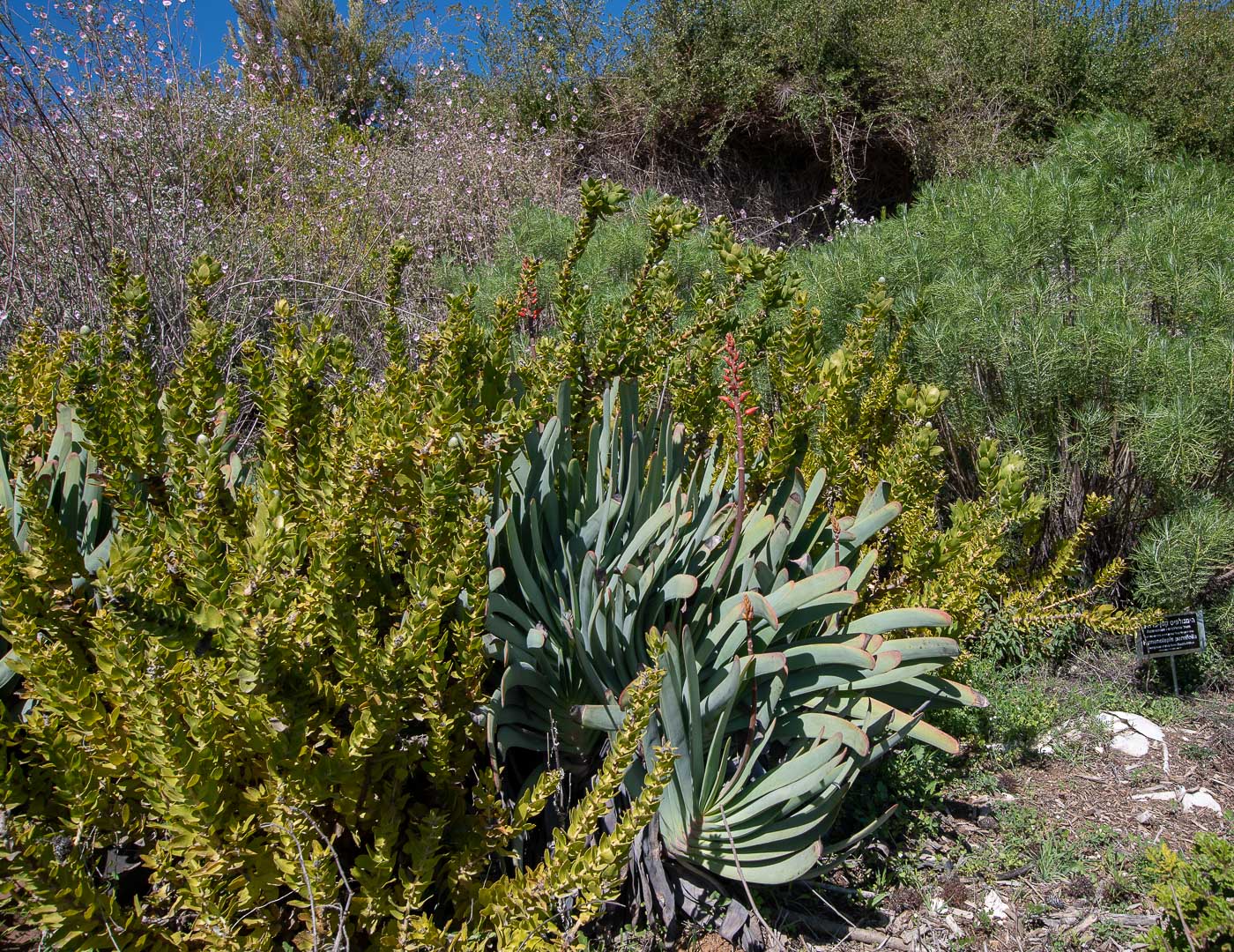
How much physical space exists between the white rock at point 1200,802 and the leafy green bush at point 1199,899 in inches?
42.2

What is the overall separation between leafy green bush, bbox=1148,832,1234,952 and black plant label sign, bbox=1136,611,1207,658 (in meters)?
1.56

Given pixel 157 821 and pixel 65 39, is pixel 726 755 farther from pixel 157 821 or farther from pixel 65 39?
pixel 65 39

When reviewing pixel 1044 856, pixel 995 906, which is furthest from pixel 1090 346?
pixel 995 906

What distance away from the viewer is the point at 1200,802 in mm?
2830

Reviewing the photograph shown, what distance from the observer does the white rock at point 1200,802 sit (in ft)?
9.23

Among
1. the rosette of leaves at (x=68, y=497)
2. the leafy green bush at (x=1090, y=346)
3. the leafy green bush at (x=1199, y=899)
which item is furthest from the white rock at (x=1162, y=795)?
the rosette of leaves at (x=68, y=497)

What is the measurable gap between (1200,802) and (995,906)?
0.99m

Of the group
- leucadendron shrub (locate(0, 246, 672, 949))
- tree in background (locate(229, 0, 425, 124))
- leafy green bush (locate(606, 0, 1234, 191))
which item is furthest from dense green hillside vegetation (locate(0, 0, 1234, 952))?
tree in background (locate(229, 0, 425, 124))

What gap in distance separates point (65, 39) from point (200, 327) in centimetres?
473

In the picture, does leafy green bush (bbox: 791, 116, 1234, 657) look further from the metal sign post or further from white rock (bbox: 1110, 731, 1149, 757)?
white rock (bbox: 1110, 731, 1149, 757)

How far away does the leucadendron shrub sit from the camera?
4.72 feet

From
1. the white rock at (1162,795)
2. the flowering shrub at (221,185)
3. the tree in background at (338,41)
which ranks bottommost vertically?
the white rock at (1162,795)

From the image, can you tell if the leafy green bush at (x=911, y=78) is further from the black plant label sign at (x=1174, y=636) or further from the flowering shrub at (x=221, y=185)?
the black plant label sign at (x=1174, y=636)

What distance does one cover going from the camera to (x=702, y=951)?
2008 millimetres
